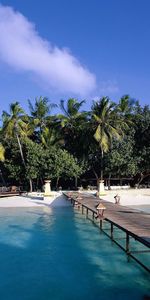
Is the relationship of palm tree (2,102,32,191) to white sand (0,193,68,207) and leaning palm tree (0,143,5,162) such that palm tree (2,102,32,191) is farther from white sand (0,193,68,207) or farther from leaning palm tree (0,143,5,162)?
white sand (0,193,68,207)

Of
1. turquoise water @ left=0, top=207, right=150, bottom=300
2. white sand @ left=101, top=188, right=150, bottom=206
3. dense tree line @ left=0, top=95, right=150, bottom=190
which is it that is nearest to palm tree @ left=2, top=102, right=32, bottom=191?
dense tree line @ left=0, top=95, right=150, bottom=190

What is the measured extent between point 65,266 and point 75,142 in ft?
76.1

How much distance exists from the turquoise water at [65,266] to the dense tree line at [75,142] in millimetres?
12599

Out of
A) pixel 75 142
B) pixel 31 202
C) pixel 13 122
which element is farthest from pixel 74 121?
pixel 31 202

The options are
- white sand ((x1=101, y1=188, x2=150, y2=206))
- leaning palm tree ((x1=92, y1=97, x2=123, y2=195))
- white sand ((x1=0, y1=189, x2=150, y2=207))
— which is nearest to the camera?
white sand ((x1=0, y1=189, x2=150, y2=207))

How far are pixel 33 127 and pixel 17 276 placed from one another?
24214mm

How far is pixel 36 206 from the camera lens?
81.1ft

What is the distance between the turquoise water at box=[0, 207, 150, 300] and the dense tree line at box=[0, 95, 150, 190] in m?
12.6

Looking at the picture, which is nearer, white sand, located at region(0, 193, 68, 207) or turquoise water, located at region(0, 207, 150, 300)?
turquoise water, located at region(0, 207, 150, 300)

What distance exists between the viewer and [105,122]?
29.4 meters

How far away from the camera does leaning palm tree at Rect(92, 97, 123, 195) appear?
94.5 ft

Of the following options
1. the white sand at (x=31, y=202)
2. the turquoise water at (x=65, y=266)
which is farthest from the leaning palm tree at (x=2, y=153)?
the turquoise water at (x=65, y=266)

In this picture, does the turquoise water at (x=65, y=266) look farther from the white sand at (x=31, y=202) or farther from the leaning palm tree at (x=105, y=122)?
the leaning palm tree at (x=105, y=122)

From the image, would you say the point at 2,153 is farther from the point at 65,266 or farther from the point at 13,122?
the point at 65,266
